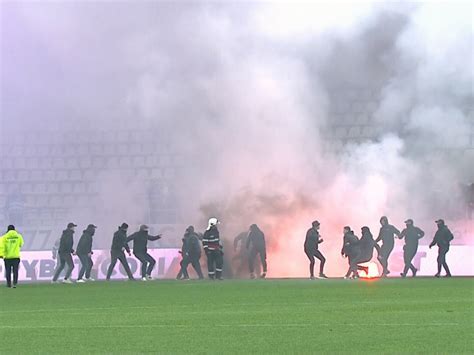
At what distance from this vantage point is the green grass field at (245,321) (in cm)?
1255

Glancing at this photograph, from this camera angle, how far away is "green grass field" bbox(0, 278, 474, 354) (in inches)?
494

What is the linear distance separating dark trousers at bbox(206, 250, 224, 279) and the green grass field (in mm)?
7984

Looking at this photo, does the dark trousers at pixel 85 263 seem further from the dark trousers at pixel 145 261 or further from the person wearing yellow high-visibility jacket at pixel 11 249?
the person wearing yellow high-visibility jacket at pixel 11 249

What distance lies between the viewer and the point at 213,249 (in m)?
32.5

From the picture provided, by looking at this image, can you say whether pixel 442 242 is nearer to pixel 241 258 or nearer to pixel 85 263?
pixel 241 258

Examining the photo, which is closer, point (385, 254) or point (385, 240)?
point (385, 240)

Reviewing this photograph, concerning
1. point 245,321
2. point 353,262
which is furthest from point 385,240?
point 245,321

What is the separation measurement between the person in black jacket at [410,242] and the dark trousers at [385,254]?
40 cm

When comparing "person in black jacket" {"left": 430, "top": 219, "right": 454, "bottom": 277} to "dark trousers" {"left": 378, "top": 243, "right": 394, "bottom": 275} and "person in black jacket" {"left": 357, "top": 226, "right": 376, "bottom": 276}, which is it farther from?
"person in black jacket" {"left": 357, "top": 226, "right": 376, "bottom": 276}

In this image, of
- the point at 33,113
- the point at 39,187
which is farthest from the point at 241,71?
the point at 39,187

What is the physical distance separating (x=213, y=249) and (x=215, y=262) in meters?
0.76

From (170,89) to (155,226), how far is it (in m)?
5.36

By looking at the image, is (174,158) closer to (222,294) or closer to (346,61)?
(346,61)

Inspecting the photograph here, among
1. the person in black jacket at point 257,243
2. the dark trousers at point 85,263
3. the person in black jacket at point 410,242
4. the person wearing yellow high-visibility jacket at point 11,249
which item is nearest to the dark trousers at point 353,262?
the person in black jacket at point 410,242
